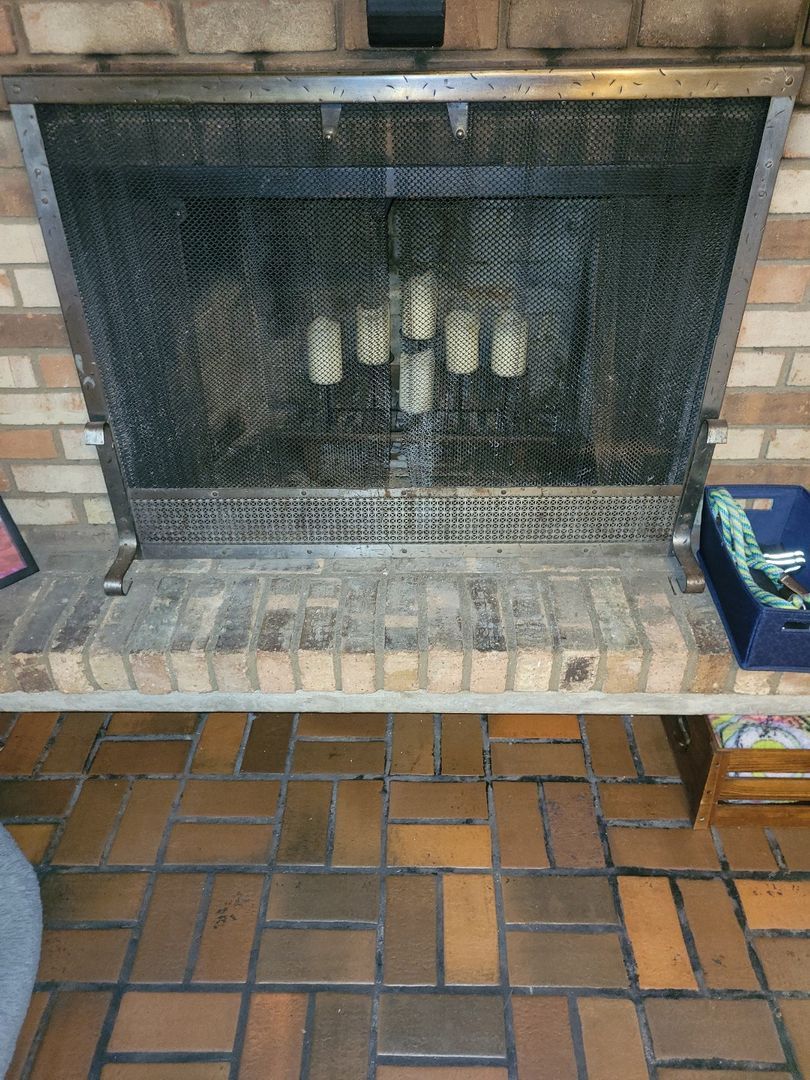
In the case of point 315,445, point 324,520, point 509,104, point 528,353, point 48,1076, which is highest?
point 509,104

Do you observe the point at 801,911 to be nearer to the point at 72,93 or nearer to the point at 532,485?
the point at 532,485

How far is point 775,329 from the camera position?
4.76 feet

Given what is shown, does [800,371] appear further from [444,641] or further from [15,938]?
[15,938]

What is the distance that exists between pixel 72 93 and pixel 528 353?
85 cm

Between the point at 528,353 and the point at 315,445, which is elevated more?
the point at 528,353

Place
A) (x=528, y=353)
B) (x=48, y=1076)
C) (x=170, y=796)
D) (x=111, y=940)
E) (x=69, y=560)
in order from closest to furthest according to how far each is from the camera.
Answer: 1. (x=48, y=1076)
2. (x=111, y=940)
3. (x=528, y=353)
4. (x=170, y=796)
5. (x=69, y=560)

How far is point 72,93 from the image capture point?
1190 mm

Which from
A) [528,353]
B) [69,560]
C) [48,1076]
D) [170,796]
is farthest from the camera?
[69,560]

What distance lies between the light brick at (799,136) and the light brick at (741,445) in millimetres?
501

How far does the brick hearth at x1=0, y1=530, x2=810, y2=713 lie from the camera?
1.47m

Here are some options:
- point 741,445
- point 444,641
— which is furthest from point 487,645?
point 741,445

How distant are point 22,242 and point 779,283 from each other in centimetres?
134

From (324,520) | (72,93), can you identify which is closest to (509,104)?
(72,93)

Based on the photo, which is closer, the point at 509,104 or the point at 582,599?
the point at 509,104
